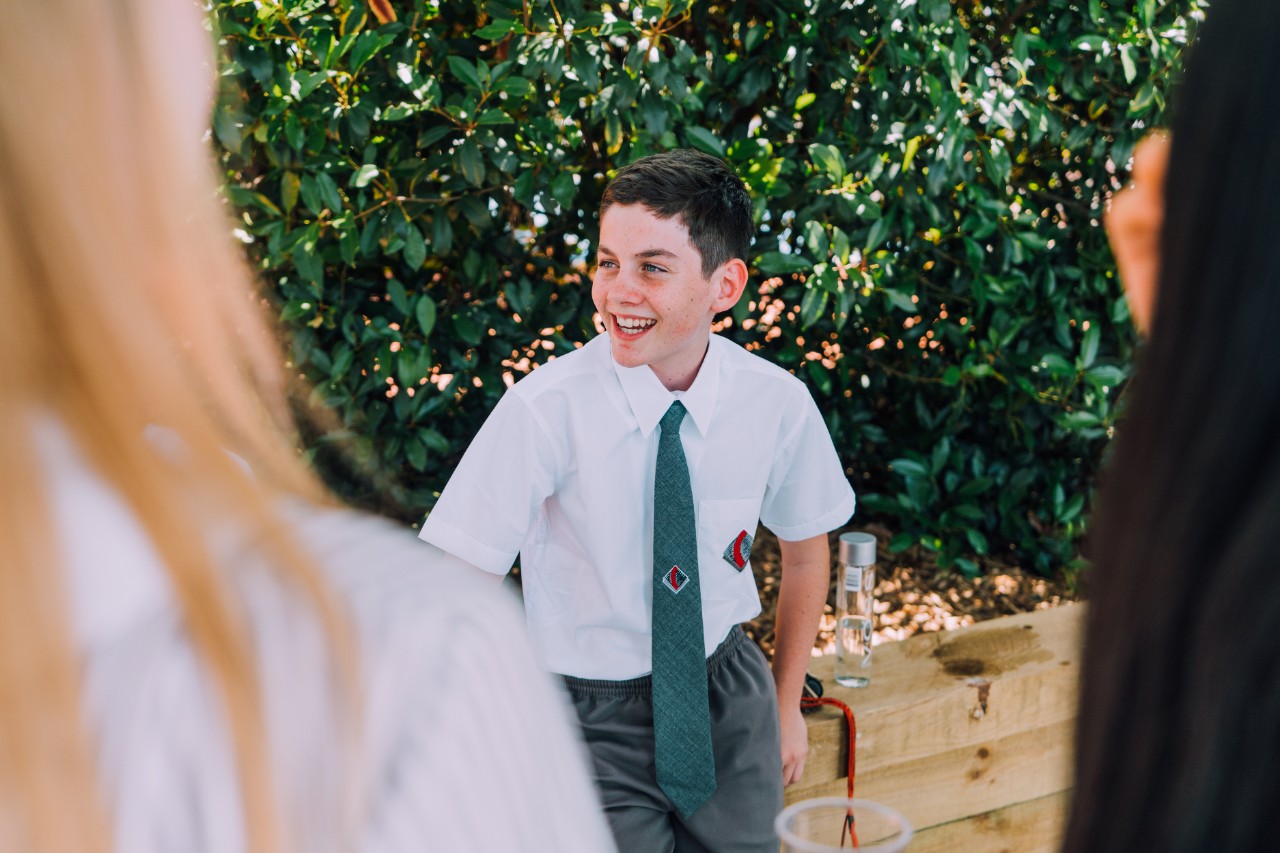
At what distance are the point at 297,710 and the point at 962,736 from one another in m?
2.44

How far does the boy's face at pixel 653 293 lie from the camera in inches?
82.3

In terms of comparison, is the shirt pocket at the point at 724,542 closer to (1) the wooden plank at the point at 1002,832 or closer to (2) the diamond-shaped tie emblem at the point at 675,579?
(2) the diamond-shaped tie emblem at the point at 675,579

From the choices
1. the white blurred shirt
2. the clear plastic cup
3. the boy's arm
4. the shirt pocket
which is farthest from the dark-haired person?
the boy's arm

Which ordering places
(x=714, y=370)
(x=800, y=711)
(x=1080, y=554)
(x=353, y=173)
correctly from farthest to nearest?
(x=1080, y=554), (x=353, y=173), (x=800, y=711), (x=714, y=370)

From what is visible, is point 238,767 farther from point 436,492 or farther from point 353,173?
point 436,492

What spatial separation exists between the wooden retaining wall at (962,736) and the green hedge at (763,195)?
71 centimetres

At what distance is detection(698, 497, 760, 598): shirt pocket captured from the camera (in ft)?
7.14

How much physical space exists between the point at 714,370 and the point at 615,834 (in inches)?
36.3

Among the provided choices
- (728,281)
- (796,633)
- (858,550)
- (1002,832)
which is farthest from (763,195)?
(1002,832)

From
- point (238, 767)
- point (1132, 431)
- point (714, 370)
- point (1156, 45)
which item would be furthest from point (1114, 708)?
point (1156, 45)

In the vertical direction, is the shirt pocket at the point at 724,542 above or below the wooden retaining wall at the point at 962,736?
above

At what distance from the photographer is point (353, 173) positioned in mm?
2697

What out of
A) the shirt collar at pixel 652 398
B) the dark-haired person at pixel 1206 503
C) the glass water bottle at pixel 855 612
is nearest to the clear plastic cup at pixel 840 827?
the dark-haired person at pixel 1206 503

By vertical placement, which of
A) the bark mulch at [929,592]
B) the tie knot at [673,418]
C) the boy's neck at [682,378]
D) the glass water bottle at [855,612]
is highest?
the boy's neck at [682,378]
